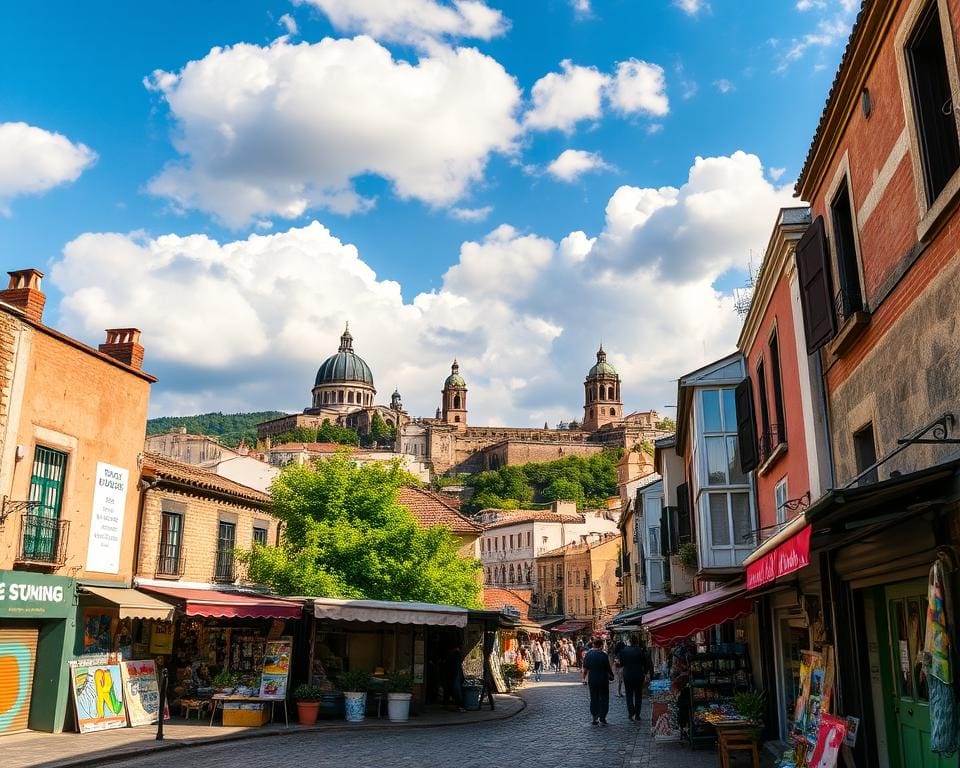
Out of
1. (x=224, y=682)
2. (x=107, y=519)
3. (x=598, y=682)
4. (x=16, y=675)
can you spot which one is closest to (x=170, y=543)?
(x=107, y=519)

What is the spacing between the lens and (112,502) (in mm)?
17828

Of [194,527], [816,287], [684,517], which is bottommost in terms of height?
[194,527]

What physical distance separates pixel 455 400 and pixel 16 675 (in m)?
151

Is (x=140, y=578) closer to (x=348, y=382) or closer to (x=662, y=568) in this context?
(x=662, y=568)

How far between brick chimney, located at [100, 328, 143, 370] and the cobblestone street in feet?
28.8

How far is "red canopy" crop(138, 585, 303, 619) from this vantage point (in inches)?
674

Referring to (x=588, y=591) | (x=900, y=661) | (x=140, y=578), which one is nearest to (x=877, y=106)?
(x=900, y=661)

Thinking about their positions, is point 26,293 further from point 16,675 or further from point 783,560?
point 783,560

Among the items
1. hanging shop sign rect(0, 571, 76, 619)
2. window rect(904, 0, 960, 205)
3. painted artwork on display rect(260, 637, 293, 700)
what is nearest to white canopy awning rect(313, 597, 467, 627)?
painted artwork on display rect(260, 637, 293, 700)

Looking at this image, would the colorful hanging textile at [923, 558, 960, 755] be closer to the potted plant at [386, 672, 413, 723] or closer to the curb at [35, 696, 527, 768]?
the curb at [35, 696, 527, 768]

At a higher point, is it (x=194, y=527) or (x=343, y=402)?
(x=343, y=402)

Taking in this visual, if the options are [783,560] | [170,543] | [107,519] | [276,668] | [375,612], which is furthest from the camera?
[170,543]

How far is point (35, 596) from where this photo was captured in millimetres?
15102

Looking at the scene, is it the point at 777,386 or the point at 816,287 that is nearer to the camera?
the point at 816,287
